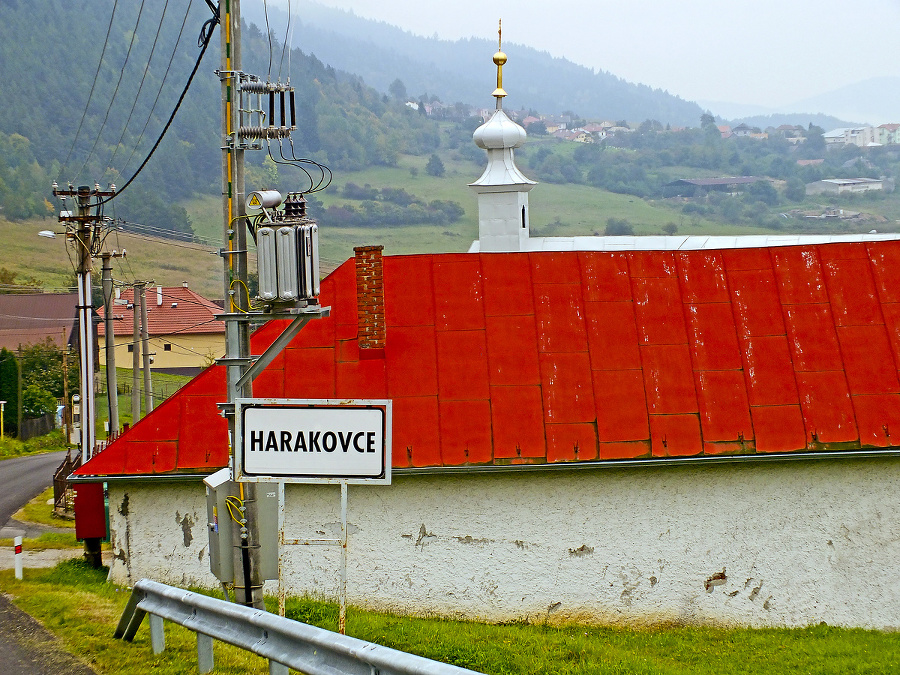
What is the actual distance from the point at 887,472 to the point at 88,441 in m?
16.5

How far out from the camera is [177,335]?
65812mm

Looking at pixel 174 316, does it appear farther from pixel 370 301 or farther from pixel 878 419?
pixel 878 419

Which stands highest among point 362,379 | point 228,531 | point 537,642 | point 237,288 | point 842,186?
point 842,186

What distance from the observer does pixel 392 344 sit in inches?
573

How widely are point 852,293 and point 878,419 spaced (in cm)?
211

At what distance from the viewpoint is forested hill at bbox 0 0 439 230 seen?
454 feet

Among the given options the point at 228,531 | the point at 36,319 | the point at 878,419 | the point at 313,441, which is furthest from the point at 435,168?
the point at 313,441

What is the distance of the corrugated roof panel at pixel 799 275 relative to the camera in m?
14.8

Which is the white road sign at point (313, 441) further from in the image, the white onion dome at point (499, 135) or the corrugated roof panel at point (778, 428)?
the white onion dome at point (499, 135)

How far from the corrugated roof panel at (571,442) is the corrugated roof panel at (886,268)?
497 centimetres

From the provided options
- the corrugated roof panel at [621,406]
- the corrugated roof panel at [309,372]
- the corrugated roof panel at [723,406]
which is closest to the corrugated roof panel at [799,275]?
the corrugated roof panel at [723,406]

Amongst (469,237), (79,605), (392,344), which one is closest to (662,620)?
(392,344)

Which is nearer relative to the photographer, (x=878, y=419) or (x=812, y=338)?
(x=878, y=419)

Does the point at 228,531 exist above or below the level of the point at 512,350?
below
